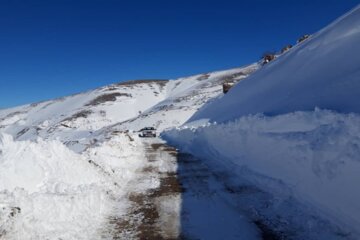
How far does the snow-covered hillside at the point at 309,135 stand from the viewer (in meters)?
7.23

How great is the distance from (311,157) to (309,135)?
0.76 m

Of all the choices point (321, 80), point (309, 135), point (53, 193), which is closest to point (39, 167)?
point (53, 193)

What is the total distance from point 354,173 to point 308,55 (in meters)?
14.8

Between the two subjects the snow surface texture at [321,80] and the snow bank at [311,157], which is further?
the snow surface texture at [321,80]

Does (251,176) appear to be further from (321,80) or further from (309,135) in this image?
(321,80)

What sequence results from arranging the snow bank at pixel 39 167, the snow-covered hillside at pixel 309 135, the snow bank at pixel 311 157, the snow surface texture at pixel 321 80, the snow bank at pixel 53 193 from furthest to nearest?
the snow surface texture at pixel 321 80 → the snow bank at pixel 39 167 → the snow-covered hillside at pixel 309 135 → the snow bank at pixel 53 193 → the snow bank at pixel 311 157

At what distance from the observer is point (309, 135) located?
9.01 m

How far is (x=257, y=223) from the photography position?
7.34 meters

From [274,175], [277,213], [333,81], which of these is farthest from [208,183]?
[333,81]

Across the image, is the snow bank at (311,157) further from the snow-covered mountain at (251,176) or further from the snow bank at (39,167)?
the snow bank at (39,167)

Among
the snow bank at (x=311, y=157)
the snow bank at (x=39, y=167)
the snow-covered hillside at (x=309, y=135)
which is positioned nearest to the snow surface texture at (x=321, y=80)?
the snow-covered hillside at (x=309, y=135)

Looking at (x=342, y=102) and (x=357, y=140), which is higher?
(x=342, y=102)

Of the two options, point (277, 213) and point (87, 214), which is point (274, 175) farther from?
point (87, 214)

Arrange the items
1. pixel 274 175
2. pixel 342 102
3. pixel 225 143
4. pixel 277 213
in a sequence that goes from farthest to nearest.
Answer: pixel 225 143
pixel 342 102
pixel 274 175
pixel 277 213
